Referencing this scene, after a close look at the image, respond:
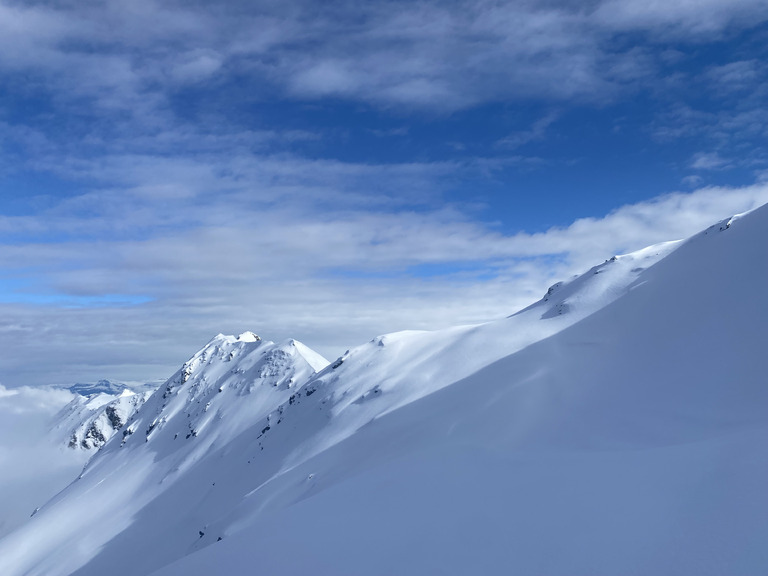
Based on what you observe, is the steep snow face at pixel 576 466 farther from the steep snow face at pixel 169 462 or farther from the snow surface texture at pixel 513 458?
the steep snow face at pixel 169 462

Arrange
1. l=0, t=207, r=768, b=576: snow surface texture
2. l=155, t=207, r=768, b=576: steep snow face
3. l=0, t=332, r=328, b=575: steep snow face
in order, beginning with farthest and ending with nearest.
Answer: l=0, t=332, r=328, b=575: steep snow face < l=0, t=207, r=768, b=576: snow surface texture < l=155, t=207, r=768, b=576: steep snow face

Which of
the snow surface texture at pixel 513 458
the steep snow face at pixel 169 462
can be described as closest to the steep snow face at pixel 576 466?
the snow surface texture at pixel 513 458

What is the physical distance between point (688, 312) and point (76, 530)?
85.3 metres

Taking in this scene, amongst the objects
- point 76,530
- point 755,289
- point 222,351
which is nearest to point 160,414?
point 222,351

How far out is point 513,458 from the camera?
67.3ft

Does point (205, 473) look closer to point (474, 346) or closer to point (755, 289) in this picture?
point (474, 346)

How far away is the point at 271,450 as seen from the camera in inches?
2325

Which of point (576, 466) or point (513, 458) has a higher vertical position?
point (513, 458)

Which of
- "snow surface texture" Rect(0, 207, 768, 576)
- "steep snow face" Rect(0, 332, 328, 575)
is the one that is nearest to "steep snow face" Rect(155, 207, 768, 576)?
"snow surface texture" Rect(0, 207, 768, 576)

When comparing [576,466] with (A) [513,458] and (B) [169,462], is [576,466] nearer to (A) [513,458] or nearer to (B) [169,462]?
(A) [513,458]

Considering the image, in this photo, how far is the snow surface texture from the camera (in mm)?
12406

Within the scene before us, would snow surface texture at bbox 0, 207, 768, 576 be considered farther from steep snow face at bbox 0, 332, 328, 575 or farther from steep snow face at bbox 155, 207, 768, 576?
steep snow face at bbox 0, 332, 328, 575

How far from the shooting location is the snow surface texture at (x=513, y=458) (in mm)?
12406

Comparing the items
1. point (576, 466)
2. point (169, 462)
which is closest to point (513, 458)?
point (576, 466)
